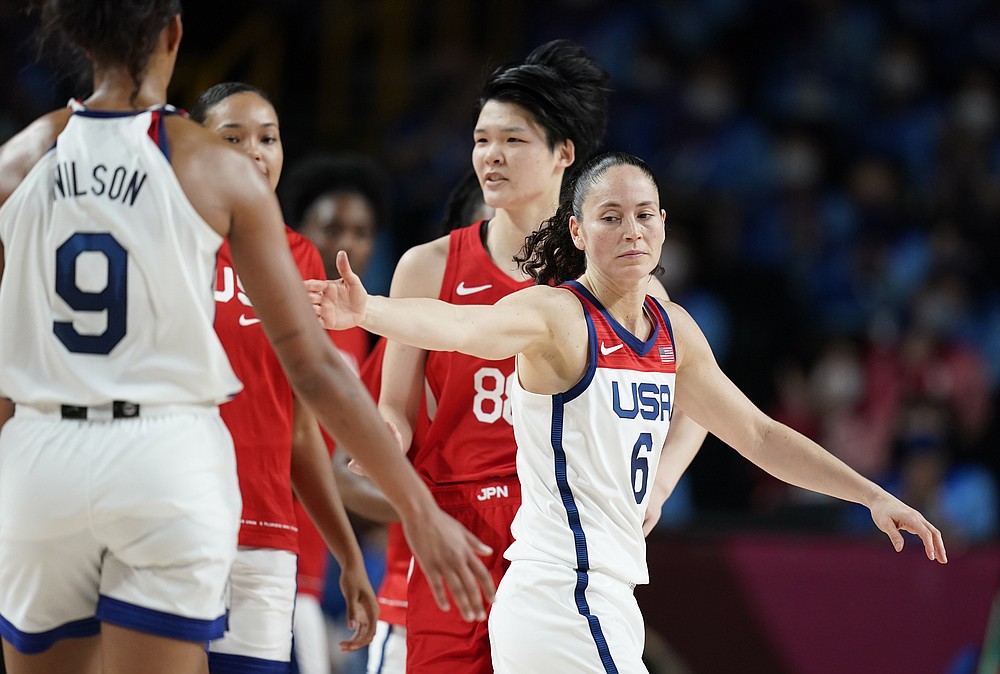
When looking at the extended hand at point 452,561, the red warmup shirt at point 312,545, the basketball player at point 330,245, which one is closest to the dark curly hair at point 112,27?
the extended hand at point 452,561

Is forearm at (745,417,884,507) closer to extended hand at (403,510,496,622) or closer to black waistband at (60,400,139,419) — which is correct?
extended hand at (403,510,496,622)

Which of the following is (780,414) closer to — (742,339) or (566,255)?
(742,339)

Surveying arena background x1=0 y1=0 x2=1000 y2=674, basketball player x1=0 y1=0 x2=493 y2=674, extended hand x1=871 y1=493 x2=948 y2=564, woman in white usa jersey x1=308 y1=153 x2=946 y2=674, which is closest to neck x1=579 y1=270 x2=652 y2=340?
woman in white usa jersey x1=308 y1=153 x2=946 y2=674

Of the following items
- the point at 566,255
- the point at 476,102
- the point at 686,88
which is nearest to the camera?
the point at 566,255

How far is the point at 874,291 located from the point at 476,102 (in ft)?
22.2

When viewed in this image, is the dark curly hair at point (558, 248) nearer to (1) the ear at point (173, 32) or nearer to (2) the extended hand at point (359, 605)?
(2) the extended hand at point (359, 605)

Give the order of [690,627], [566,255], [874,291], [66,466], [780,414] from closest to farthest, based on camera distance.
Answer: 1. [66,466]
2. [566,255]
3. [690,627]
4. [780,414]
5. [874,291]

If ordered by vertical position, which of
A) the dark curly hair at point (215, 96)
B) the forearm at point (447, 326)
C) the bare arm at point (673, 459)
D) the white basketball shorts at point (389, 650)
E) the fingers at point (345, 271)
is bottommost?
the white basketball shorts at point (389, 650)

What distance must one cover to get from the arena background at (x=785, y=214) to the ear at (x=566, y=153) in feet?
9.05

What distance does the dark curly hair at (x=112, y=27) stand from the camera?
2744 millimetres

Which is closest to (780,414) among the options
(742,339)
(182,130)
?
(742,339)

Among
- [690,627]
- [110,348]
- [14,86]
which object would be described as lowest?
[690,627]

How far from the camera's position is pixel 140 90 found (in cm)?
279

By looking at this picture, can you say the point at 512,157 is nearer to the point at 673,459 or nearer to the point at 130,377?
the point at 673,459
